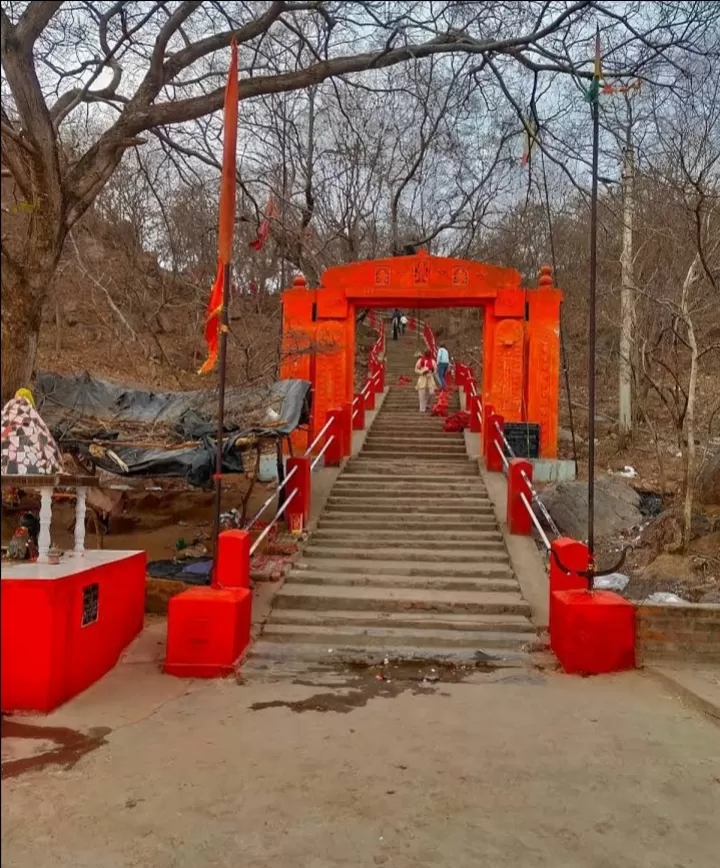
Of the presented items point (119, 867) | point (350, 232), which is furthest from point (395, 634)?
point (350, 232)

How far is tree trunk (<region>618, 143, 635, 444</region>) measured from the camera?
1333 centimetres

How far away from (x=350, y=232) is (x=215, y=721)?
22.5 metres

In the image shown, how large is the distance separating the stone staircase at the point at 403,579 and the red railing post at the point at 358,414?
1799 mm

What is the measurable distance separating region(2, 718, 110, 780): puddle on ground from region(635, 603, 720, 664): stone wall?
4.91 m

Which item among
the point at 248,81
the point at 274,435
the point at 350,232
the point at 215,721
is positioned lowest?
the point at 215,721

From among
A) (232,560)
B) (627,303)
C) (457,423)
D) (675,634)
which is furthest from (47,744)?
(627,303)

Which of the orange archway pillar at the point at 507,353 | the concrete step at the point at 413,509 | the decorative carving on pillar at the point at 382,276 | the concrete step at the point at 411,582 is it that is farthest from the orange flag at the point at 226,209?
the orange archway pillar at the point at 507,353

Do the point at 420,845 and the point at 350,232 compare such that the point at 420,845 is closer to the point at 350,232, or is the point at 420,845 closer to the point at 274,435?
the point at 274,435

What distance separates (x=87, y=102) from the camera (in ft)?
30.9

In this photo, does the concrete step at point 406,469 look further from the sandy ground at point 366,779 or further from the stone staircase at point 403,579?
the sandy ground at point 366,779

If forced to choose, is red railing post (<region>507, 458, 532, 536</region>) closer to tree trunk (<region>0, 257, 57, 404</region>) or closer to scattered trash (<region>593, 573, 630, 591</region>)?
scattered trash (<region>593, 573, 630, 591</region>)

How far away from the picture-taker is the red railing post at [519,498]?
10734 mm

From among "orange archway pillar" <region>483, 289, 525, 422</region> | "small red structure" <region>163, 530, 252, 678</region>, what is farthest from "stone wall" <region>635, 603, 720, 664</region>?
"orange archway pillar" <region>483, 289, 525, 422</region>

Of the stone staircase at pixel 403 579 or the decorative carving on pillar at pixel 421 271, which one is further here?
the decorative carving on pillar at pixel 421 271
